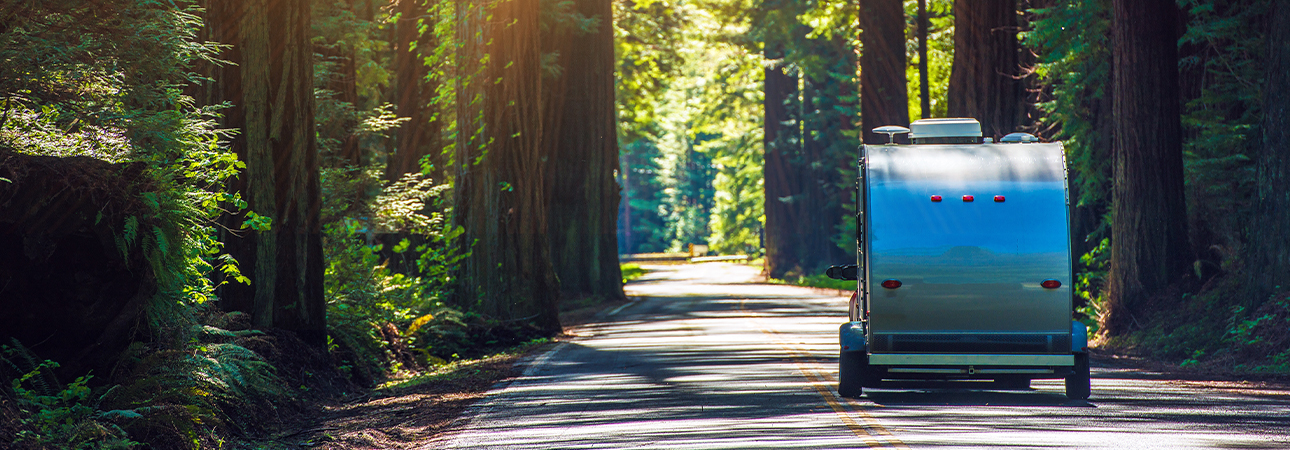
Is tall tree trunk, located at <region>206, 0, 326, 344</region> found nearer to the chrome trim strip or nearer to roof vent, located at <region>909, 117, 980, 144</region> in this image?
the chrome trim strip

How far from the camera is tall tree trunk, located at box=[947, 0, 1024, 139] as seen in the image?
26.5m

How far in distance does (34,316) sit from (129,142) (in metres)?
1.81

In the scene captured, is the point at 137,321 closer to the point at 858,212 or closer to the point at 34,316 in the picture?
the point at 34,316

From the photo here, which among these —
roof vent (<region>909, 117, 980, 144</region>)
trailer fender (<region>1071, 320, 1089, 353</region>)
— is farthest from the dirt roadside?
trailer fender (<region>1071, 320, 1089, 353</region>)

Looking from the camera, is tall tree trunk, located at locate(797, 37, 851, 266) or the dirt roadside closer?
the dirt roadside

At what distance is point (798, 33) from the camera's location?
54.9 metres

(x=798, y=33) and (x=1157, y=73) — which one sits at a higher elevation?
(x=798, y=33)

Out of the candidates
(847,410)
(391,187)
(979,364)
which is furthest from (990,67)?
(847,410)

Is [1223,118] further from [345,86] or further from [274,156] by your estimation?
[345,86]

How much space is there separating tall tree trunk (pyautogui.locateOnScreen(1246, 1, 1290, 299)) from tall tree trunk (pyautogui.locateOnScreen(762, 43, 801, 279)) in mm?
45468

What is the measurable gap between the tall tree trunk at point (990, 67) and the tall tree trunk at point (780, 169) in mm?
35414

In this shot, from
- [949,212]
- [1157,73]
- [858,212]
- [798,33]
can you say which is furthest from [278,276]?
[798,33]

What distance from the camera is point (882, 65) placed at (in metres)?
43.0

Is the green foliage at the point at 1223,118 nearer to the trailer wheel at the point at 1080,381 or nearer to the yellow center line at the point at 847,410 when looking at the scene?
the yellow center line at the point at 847,410
